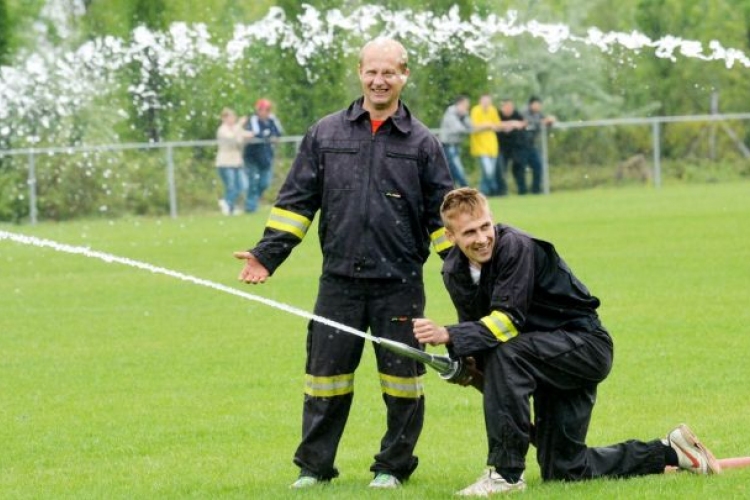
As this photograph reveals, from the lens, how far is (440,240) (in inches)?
335

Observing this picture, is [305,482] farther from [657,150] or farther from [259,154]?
[657,150]

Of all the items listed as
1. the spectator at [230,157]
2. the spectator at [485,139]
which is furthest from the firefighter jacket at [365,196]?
the spectator at [485,139]

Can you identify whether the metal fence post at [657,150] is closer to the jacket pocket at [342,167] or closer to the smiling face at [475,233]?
the jacket pocket at [342,167]

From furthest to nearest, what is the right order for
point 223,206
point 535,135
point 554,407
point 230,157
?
point 535,135
point 223,206
point 230,157
point 554,407

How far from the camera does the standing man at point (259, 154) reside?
3288 centimetres

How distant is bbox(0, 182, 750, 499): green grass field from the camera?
891 cm

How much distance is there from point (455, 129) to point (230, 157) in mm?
4272

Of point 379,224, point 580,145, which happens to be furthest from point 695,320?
point 580,145

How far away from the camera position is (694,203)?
2950 centimetres

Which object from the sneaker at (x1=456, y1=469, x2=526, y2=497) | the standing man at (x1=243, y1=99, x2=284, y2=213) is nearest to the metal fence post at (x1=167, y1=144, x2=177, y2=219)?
the standing man at (x1=243, y1=99, x2=284, y2=213)

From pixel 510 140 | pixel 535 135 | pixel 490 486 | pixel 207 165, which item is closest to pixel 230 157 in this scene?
pixel 207 165

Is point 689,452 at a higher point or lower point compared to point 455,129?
lower

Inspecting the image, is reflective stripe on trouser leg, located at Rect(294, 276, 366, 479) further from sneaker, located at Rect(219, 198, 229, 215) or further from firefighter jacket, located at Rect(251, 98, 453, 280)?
sneaker, located at Rect(219, 198, 229, 215)

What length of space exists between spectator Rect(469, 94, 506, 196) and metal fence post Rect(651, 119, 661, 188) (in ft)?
10.2
